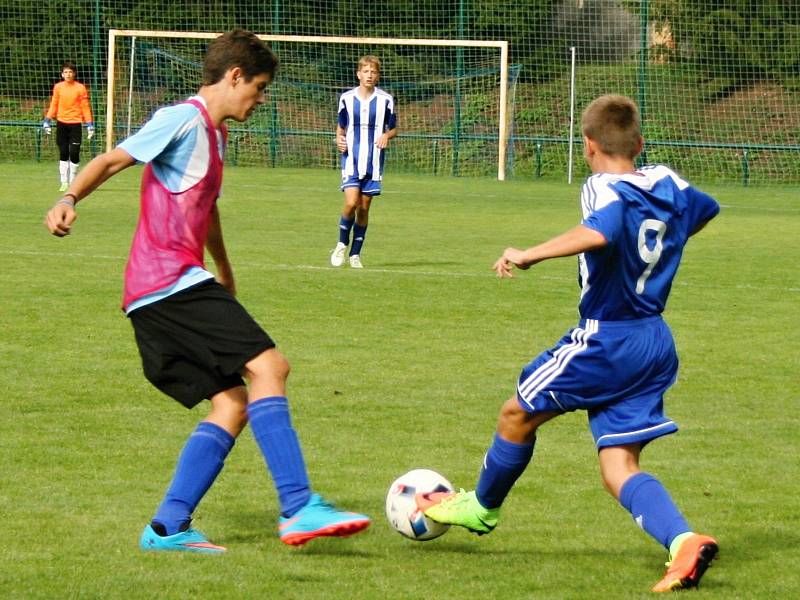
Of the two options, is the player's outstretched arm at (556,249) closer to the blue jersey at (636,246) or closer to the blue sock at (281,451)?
the blue jersey at (636,246)

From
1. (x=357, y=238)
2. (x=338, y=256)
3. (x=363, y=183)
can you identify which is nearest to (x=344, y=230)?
(x=357, y=238)

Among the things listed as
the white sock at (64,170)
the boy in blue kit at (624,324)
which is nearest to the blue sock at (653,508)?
the boy in blue kit at (624,324)

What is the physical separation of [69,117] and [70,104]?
0.99ft

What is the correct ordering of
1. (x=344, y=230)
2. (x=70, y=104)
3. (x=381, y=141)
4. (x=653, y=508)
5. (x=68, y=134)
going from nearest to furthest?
(x=653, y=508) → (x=344, y=230) → (x=381, y=141) → (x=68, y=134) → (x=70, y=104)

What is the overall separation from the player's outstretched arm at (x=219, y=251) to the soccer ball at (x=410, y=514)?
2.88 feet

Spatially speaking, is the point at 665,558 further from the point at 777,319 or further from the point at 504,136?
the point at 504,136

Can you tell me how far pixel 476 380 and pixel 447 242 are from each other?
8106 mm

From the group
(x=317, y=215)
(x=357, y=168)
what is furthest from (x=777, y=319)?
(x=317, y=215)

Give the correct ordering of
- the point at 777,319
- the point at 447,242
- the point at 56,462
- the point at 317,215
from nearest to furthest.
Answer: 1. the point at 56,462
2. the point at 777,319
3. the point at 447,242
4. the point at 317,215

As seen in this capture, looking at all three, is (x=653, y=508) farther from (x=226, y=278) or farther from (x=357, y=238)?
(x=357, y=238)

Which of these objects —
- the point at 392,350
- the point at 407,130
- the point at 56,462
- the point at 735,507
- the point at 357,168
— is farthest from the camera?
the point at 407,130

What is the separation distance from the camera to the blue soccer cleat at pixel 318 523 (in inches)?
173

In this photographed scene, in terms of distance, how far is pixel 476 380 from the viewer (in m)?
8.00

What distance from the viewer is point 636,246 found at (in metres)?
4.45
